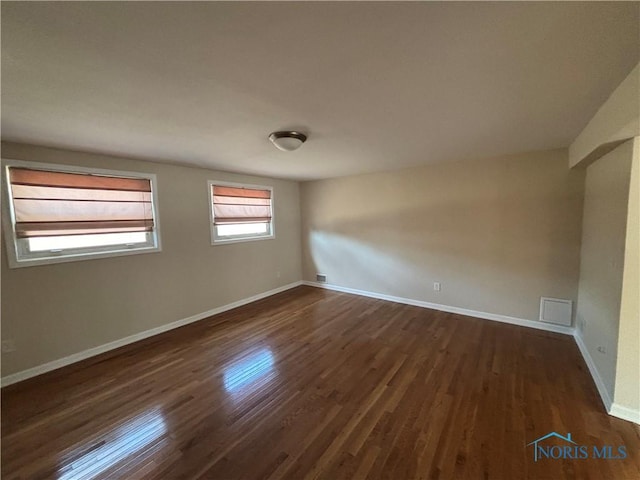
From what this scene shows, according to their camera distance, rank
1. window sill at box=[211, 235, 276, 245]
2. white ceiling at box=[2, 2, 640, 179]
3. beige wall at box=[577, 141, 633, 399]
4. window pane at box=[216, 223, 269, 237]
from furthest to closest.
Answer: window pane at box=[216, 223, 269, 237]
window sill at box=[211, 235, 276, 245]
beige wall at box=[577, 141, 633, 399]
white ceiling at box=[2, 2, 640, 179]

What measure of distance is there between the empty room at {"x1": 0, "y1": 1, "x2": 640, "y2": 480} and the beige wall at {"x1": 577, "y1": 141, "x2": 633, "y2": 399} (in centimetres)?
4

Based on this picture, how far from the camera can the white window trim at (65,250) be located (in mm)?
2396

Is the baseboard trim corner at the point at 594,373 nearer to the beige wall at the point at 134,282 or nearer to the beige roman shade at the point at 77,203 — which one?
the beige wall at the point at 134,282

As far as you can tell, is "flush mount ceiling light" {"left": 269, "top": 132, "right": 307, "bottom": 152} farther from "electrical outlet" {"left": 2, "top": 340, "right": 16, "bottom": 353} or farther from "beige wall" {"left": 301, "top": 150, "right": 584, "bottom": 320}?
"electrical outlet" {"left": 2, "top": 340, "right": 16, "bottom": 353}

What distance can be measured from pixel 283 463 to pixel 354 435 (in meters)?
0.50

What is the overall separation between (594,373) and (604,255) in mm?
1081

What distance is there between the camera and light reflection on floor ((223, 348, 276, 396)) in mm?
2289

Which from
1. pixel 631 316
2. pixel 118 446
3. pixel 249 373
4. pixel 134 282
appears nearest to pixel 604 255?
pixel 631 316

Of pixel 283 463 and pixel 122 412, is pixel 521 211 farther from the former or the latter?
pixel 122 412

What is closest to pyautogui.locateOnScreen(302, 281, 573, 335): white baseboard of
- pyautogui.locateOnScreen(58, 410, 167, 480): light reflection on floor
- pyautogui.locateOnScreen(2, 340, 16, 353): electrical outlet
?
pyautogui.locateOnScreen(58, 410, 167, 480): light reflection on floor

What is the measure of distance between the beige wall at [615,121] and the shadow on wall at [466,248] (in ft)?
→ 3.43

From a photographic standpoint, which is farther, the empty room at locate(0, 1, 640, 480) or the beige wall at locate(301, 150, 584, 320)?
the beige wall at locate(301, 150, 584, 320)

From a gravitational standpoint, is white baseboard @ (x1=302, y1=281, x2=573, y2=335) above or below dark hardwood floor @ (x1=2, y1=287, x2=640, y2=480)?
above

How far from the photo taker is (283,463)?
156 cm
